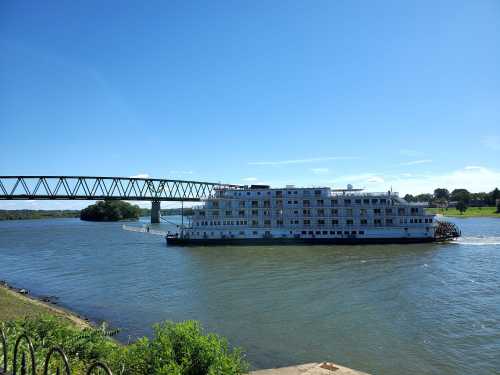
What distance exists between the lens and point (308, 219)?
6191cm

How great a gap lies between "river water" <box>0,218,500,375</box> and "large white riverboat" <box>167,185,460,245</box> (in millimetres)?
8107

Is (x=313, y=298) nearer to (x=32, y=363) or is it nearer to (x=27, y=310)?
(x=27, y=310)

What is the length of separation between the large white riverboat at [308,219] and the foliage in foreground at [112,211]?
128738mm

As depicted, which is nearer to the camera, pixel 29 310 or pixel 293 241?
pixel 29 310

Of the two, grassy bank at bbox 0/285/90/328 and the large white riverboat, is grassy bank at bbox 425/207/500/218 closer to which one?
the large white riverboat

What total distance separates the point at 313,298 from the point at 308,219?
3619 cm

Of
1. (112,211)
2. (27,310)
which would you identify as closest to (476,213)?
(27,310)

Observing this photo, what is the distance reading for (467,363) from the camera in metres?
15.7

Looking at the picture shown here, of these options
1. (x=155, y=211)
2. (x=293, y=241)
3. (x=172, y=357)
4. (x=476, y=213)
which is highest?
(x=155, y=211)

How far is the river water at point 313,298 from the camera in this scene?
17047 mm

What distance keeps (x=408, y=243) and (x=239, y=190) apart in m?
31.6

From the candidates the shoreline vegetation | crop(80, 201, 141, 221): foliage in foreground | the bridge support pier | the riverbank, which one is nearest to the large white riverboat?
the riverbank

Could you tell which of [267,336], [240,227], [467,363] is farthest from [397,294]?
[240,227]

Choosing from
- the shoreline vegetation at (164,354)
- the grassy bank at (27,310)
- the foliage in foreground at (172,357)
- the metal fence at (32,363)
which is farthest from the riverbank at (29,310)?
the metal fence at (32,363)
